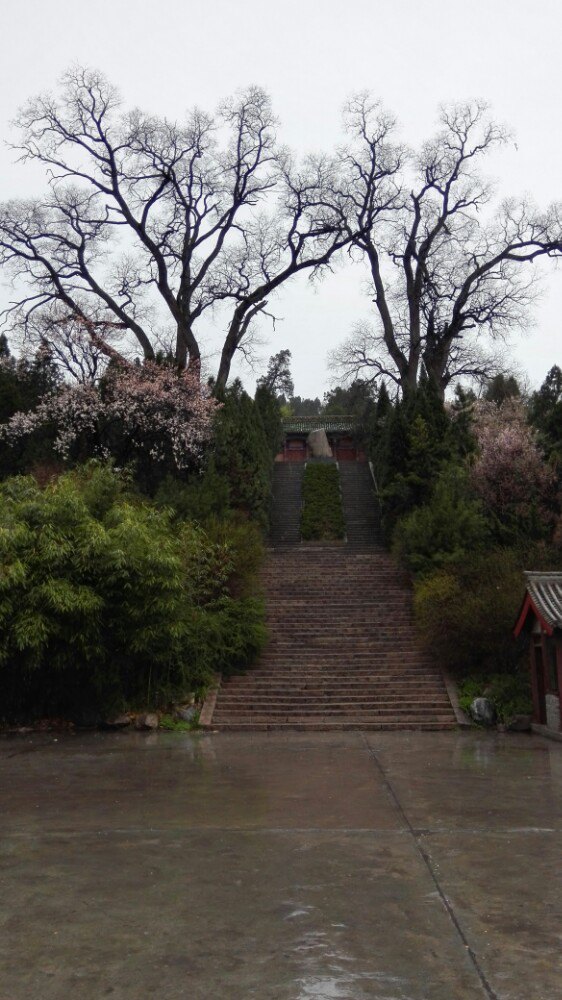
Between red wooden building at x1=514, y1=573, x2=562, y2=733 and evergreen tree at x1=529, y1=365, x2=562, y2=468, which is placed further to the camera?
evergreen tree at x1=529, y1=365, x2=562, y2=468

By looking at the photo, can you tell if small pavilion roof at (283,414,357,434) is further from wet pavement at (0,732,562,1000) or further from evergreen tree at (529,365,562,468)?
wet pavement at (0,732,562,1000)

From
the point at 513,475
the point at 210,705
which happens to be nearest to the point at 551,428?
the point at 513,475

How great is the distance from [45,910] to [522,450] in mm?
24703

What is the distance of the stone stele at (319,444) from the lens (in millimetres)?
51188

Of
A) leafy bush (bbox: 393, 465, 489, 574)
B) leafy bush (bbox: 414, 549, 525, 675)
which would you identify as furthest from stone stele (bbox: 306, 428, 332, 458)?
leafy bush (bbox: 414, 549, 525, 675)

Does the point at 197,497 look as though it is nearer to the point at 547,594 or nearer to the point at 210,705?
the point at 210,705

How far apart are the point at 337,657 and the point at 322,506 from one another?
53.2 ft

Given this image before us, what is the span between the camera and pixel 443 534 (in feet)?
75.9

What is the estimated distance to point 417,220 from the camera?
117 feet

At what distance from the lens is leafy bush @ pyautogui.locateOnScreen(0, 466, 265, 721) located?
14633mm

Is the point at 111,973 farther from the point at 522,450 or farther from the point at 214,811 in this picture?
the point at 522,450

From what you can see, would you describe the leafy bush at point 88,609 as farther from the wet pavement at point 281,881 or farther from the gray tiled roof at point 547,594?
the gray tiled roof at point 547,594

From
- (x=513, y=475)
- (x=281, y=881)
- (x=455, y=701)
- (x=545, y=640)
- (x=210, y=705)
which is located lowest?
(x=455, y=701)

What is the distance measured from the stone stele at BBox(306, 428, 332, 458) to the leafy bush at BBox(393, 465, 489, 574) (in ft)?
86.6
